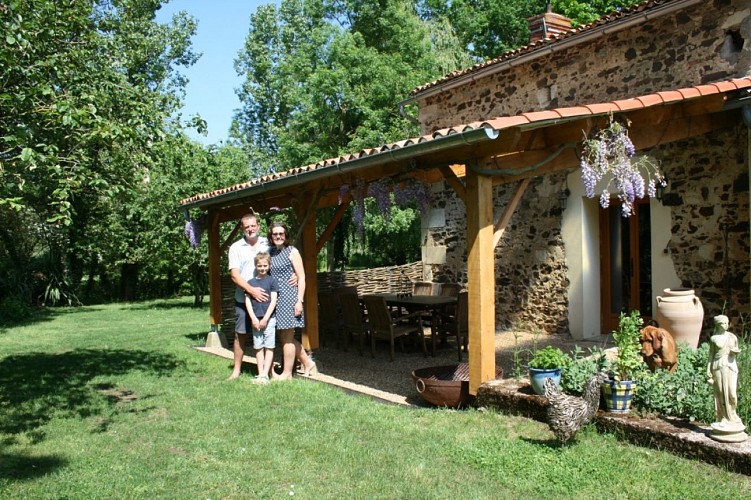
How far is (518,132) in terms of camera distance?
4.15m

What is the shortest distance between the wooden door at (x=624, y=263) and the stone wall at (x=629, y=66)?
1.52 meters

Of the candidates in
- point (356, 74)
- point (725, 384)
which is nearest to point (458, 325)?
point (725, 384)

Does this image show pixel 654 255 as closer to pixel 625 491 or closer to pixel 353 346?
pixel 353 346

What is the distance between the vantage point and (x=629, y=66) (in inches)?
293

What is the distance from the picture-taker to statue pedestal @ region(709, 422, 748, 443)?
3299mm

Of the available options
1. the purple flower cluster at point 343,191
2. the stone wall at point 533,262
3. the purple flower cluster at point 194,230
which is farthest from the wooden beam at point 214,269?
the stone wall at point 533,262

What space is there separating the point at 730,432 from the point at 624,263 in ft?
15.7

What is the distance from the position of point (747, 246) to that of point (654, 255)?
106 centimetres

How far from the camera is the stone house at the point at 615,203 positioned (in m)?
6.38

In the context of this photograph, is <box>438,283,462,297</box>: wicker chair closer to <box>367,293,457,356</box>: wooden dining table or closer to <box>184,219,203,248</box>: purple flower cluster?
<box>367,293,457,356</box>: wooden dining table

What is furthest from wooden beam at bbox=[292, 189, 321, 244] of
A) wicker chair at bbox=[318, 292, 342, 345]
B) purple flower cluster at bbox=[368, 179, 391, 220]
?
wicker chair at bbox=[318, 292, 342, 345]

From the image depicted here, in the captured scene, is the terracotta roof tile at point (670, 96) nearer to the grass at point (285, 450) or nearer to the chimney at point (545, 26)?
the grass at point (285, 450)

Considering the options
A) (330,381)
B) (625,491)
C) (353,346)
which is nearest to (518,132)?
(625,491)

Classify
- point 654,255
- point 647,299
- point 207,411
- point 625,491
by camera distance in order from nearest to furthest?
point 625,491 < point 207,411 < point 654,255 < point 647,299
